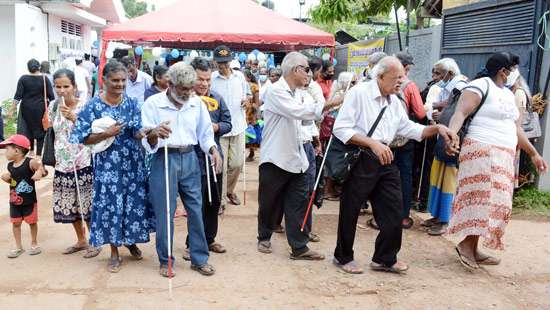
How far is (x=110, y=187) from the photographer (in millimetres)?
4391

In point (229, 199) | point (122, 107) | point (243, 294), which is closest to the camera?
point (243, 294)

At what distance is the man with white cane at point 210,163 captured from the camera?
4.78m

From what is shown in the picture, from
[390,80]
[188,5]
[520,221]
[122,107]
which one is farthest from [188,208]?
[188,5]

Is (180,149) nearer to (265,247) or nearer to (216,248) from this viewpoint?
(216,248)

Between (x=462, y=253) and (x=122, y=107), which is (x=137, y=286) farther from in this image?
(x=462, y=253)

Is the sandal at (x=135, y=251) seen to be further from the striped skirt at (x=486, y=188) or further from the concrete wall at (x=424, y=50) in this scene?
the concrete wall at (x=424, y=50)

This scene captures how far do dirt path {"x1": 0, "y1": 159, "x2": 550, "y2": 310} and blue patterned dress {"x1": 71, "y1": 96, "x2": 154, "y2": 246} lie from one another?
0.33m

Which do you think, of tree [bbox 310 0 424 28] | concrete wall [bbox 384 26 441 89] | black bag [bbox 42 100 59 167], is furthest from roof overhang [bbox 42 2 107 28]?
black bag [bbox 42 100 59 167]

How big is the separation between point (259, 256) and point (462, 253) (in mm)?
1772

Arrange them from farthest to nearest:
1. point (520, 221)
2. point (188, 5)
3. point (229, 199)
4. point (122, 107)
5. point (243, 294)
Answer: point (188, 5) → point (229, 199) → point (520, 221) → point (122, 107) → point (243, 294)

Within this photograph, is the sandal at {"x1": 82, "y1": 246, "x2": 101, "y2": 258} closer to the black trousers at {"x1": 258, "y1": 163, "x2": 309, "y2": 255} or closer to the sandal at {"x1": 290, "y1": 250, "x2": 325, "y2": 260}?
the black trousers at {"x1": 258, "y1": 163, "x2": 309, "y2": 255}

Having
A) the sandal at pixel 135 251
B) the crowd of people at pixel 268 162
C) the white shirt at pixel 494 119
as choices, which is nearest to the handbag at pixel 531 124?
the crowd of people at pixel 268 162

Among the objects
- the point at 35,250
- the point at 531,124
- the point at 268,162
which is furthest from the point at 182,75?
the point at 531,124

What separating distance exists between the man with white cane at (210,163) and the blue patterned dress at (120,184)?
0.52m
